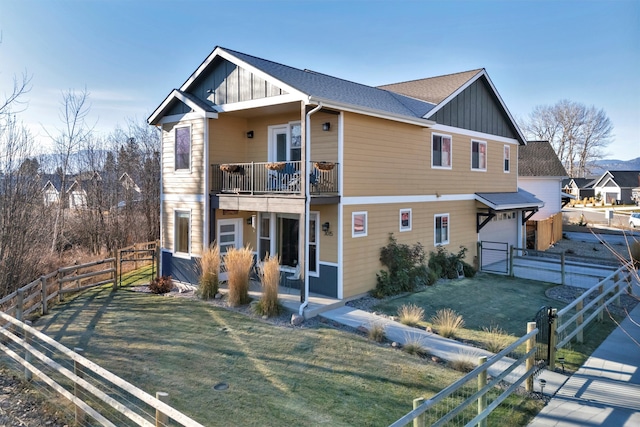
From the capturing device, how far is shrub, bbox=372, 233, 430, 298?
11930 millimetres

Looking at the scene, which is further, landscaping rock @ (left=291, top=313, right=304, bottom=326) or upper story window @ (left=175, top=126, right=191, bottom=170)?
upper story window @ (left=175, top=126, right=191, bottom=170)

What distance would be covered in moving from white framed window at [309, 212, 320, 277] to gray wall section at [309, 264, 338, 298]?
21cm

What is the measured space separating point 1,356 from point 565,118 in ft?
197

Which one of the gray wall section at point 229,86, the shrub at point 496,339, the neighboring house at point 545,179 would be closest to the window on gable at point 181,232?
the gray wall section at point 229,86

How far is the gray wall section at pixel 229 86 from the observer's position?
1161cm

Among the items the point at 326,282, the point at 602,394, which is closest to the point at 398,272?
the point at 326,282

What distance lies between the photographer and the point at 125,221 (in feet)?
76.2

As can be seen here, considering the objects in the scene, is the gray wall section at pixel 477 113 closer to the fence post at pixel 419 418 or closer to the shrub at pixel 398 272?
the shrub at pixel 398 272

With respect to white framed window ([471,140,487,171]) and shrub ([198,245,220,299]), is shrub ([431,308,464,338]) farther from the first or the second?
white framed window ([471,140,487,171])

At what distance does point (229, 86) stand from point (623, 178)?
68293mm

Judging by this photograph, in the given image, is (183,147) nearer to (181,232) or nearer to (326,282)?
(181,232)

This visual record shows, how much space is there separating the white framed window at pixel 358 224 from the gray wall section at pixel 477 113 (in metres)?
4.91

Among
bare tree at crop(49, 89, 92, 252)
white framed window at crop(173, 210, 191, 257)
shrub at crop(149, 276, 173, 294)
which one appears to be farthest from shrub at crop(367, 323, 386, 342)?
bare tree at crop(49, 89, 92, 252)

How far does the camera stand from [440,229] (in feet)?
49.0
